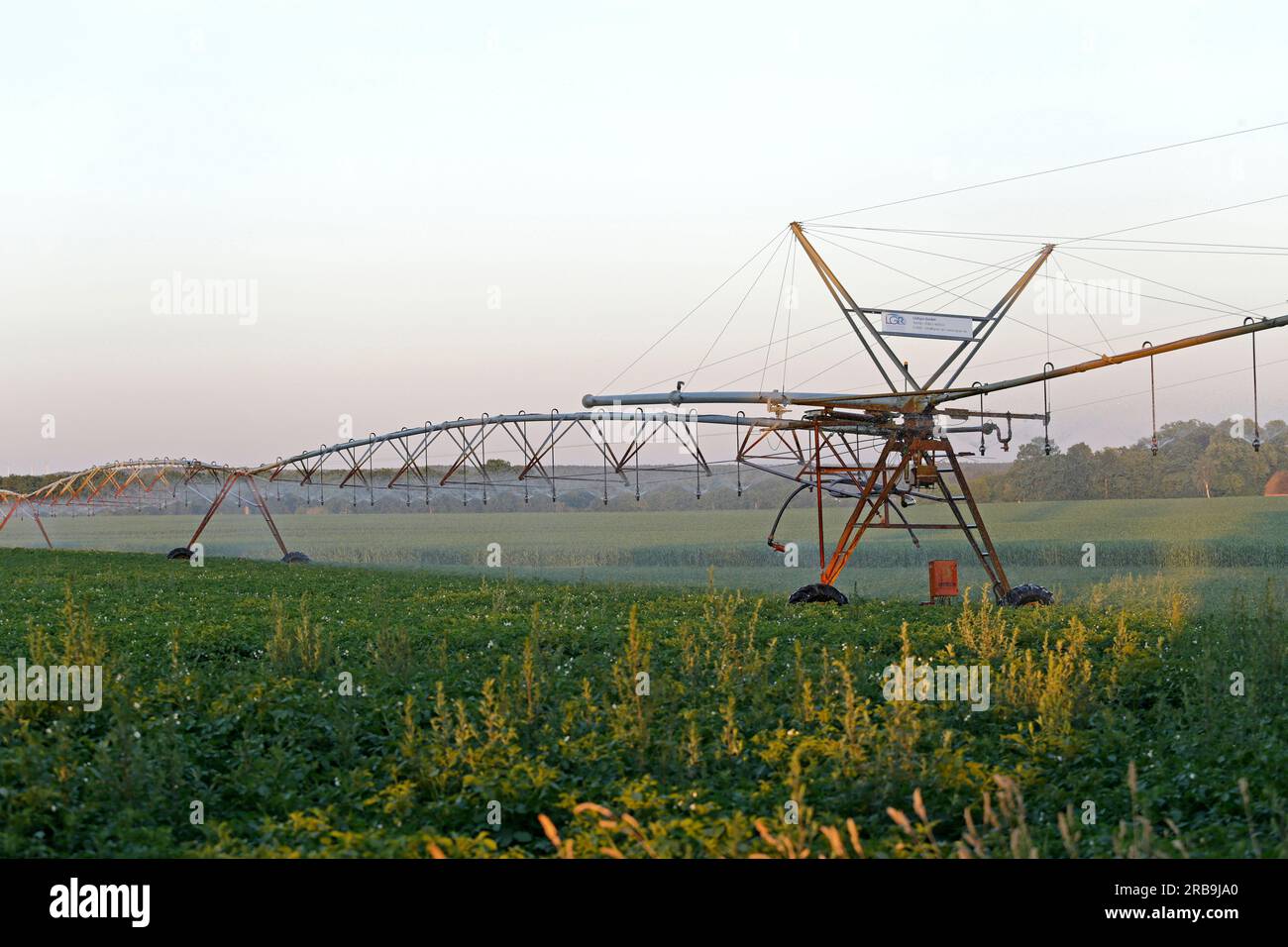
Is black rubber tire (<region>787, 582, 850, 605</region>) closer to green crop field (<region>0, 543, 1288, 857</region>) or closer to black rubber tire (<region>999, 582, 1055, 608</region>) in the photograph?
black rubber tire (<region>999, 582, 1055, 608</region>)

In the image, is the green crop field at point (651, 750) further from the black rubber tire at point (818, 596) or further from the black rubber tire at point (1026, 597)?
the black rubber tire at point (1026, 597)

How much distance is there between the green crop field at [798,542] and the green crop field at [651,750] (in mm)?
15636

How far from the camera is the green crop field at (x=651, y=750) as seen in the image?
22.6ft

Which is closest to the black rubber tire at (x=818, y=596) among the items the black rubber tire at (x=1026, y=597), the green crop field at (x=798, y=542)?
the black rubber tire at (x=1026, y=597)

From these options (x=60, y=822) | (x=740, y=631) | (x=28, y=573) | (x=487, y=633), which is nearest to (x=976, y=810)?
(x=60, y=822)

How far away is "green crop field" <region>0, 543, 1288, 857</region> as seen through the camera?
688cm

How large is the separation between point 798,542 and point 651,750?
51.1m

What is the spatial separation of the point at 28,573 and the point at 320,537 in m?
49.7

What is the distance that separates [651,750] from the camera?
9.07m

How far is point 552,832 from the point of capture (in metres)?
5.55

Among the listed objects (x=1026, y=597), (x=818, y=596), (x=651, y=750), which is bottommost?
(x=651, y=750)

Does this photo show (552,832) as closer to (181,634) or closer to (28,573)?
(181,634)

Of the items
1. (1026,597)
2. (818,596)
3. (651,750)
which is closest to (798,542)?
(1026,597)

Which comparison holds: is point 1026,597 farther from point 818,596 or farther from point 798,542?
point 798,542
